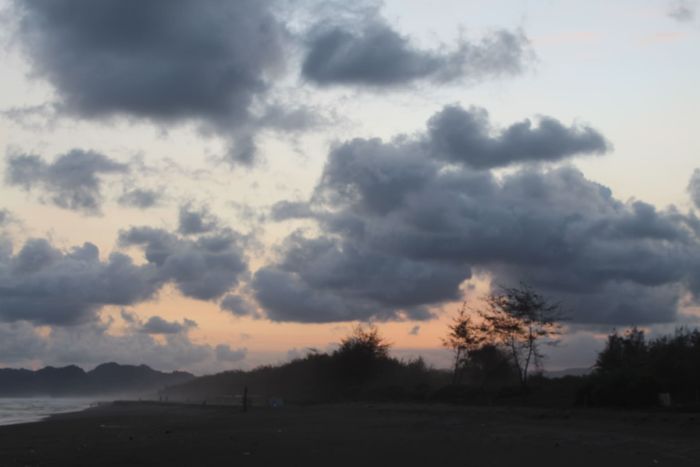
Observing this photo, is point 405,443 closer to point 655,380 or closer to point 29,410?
point 655,380

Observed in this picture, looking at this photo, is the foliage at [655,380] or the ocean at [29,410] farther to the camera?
the ocean at [29,410]

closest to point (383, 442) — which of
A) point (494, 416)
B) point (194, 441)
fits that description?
point (194, 441)

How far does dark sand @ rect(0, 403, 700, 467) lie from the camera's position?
17531 mm

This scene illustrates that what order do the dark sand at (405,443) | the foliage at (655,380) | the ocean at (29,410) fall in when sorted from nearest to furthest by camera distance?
1. the dark sand at (405,443)
2. the foliage at (655,380)
3. the ocean at (29,410)

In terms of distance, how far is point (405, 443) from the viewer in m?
21.2

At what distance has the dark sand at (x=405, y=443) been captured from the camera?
17.5 metres

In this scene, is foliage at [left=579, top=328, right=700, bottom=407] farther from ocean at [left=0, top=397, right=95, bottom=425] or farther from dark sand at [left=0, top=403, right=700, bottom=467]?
ocean at [left=0, top=397, right=95, bottom=425]

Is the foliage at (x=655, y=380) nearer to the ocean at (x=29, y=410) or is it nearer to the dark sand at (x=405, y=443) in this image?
the dark sand at (x=405, y=443)

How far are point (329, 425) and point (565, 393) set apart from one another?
15204mm

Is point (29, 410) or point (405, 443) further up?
point (405, 443)

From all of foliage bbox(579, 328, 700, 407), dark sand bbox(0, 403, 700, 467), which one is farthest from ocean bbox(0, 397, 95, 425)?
foliage bbox(579, 328, 700, 407)

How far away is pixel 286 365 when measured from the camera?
89.4 m

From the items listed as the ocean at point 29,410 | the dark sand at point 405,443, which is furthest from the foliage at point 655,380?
the ocean at point 29,410

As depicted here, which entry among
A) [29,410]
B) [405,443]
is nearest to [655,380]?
[405,443]
